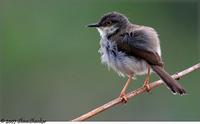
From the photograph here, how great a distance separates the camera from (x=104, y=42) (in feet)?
24.1

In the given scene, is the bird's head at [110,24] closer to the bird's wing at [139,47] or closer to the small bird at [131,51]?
the small bird at [131,51]

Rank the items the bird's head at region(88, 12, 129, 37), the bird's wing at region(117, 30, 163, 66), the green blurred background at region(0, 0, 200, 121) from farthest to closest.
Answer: the green blurred background at region(0, 0, 200, 121) < the bird's head at region(88, 12, 129, 37) < the bird's wing at region(117, 30, 163, 66)

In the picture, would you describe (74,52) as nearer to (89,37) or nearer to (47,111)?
(89,37)

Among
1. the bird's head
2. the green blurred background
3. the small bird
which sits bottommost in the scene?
the green blurred background

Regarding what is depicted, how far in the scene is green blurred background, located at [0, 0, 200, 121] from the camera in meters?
8.85

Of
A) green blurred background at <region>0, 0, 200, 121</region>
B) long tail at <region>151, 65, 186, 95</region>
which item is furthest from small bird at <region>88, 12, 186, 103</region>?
green blurred background at <region>0, 0, 200, 121</region>

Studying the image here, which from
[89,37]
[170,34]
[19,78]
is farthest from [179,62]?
[19,78]

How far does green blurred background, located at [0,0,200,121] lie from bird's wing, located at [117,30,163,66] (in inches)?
55.1

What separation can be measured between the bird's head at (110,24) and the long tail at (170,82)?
0.68m

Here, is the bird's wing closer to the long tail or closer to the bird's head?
the long tail

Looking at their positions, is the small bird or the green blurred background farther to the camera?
the green blurred background

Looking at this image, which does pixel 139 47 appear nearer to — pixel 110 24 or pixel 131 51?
pixel 131 51

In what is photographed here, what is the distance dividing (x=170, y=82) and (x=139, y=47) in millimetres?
504

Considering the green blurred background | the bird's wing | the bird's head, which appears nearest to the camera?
the bird's wing
